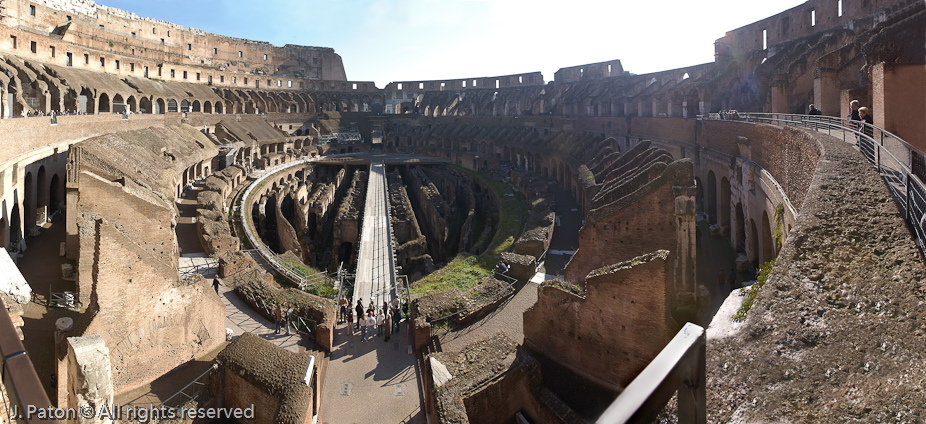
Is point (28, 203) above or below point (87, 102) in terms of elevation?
below

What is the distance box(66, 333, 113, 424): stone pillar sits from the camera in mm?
6656

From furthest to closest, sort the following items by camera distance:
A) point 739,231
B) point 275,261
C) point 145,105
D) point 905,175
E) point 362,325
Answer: point 145,105
point 275,261
point 739,231
point 362,325
point 905,175

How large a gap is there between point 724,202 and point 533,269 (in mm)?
7805

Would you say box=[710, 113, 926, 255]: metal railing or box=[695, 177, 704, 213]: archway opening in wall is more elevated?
box=[710, 113, 926, 255]: metal railing

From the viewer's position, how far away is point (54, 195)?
1920cm

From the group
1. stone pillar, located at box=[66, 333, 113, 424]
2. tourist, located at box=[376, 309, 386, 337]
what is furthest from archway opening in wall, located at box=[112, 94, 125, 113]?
stone pillar, located at box=[66, 333, 113, 424]

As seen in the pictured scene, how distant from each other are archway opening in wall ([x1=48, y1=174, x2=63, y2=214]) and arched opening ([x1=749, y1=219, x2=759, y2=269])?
2226 centimetres

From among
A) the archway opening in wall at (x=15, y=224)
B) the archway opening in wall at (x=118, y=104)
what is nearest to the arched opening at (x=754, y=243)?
the archway opening in wall at (x=15, y=224)

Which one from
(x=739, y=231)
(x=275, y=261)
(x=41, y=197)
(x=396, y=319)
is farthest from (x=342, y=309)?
(x=41, y=197)

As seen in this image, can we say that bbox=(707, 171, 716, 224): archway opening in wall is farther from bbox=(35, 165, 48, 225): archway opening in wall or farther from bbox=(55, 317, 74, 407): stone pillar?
bbox=(35, 165, 48, 225): archway opening in wall

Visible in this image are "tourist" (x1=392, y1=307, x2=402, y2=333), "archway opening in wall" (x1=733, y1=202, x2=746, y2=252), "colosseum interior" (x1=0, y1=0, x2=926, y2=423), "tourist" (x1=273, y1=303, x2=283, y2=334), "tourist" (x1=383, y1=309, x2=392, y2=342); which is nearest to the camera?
"colosseum interior" (x1=0, y1=0, x2=926, y2=423)

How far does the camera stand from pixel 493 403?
28.0 feet

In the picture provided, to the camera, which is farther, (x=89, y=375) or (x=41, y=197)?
(x=41, y=197)

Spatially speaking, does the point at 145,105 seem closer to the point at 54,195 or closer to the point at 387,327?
the point at 54,195
